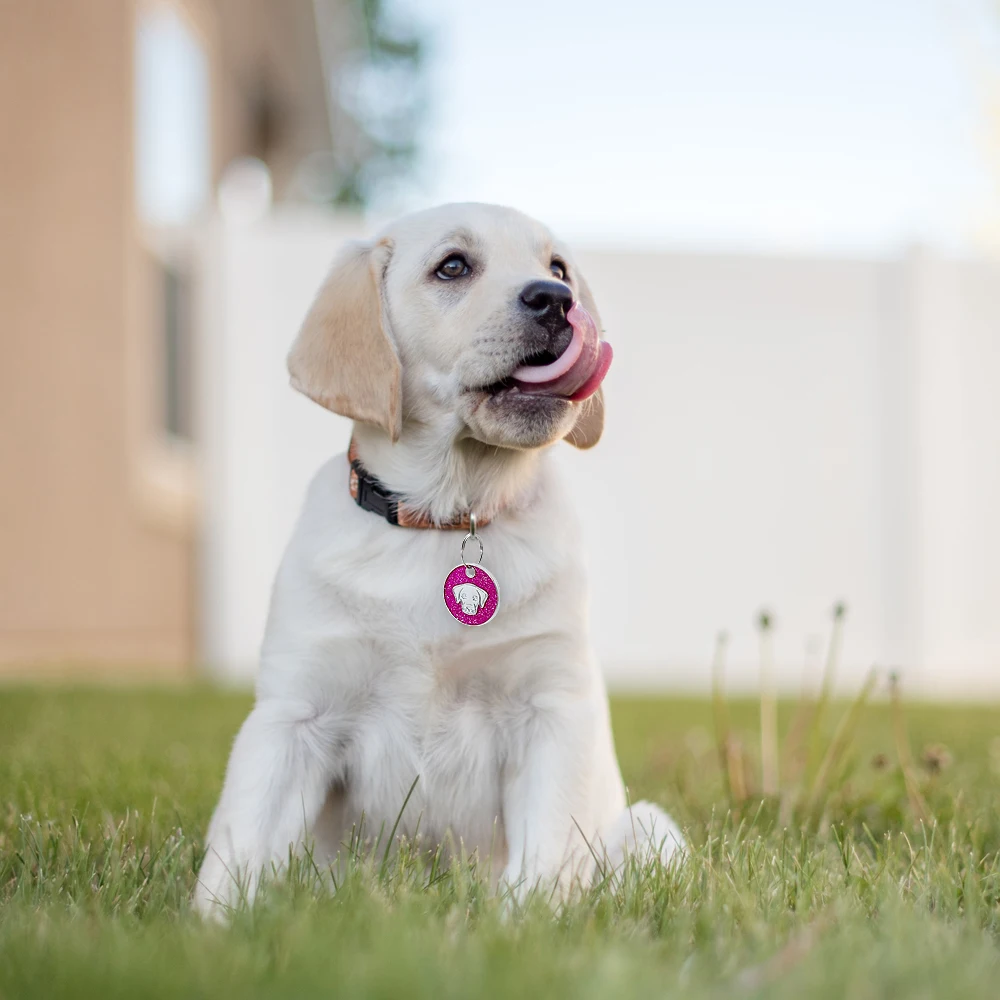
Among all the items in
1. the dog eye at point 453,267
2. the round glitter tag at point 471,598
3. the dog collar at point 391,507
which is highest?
the dog eye at point 453,267

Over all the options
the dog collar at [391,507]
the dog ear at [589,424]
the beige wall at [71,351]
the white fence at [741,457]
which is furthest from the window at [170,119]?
the dog collar at [391,507]

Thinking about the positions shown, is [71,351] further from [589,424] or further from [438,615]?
[438,615]

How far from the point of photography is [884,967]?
1428 millimetres

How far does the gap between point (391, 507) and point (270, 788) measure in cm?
57

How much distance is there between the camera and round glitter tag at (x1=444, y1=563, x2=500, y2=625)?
2.23m

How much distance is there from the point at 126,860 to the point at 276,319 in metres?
6.82

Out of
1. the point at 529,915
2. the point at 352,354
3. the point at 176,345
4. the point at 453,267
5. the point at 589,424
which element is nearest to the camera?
the point at 529,915

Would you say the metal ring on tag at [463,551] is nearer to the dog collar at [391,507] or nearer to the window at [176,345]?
the dog collar at [391,507]

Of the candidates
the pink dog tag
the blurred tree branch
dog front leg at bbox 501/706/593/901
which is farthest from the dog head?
the blurred tree branch

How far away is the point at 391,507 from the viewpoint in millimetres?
2408

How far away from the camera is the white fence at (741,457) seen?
336 inches

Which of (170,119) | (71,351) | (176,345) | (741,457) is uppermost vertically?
(170,119)

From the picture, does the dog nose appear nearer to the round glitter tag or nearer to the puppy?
the puppy

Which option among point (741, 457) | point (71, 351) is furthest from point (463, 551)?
point (741, 457)
